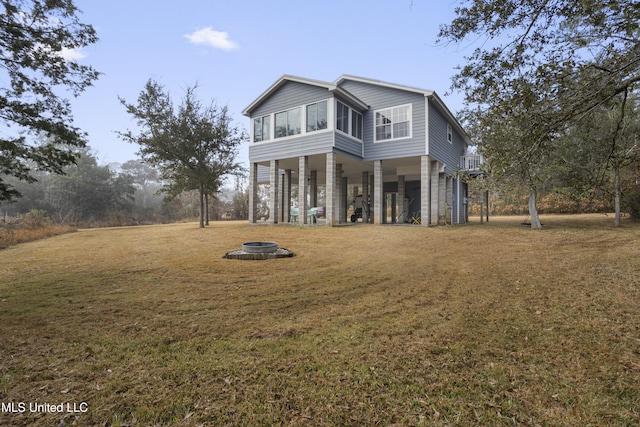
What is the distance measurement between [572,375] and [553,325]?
44.9 inches

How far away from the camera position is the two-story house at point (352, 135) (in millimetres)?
14320

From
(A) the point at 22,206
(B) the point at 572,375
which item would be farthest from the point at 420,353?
(A) the point at 22,206

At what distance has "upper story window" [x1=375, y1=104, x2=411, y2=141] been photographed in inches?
587

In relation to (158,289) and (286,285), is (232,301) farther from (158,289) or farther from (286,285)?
(158,289)

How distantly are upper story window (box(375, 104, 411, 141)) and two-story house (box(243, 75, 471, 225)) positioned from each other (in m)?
0.05

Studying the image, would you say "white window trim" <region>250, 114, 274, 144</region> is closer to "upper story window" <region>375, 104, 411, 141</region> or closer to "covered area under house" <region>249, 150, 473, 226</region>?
"covered area under house" <region>249, 150, 473, 226</region>

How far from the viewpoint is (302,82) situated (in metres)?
15.0

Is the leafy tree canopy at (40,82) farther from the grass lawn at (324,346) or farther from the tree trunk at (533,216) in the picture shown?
the tree trunk at (533,216)

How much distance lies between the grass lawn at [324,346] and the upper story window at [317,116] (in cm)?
1002

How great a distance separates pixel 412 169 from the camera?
59.6ft

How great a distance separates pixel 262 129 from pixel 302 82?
351 centimetres

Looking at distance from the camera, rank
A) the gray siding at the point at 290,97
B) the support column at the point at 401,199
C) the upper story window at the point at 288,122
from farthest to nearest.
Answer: the support column at the point at 401,199 → the upper story window at the point at 288,122 → the gray siding at the point at 290,97

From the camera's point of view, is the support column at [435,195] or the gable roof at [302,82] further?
the support column at [435,195]

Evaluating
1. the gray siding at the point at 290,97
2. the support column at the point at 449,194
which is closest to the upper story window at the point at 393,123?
the gray siding at the point at 290,97
